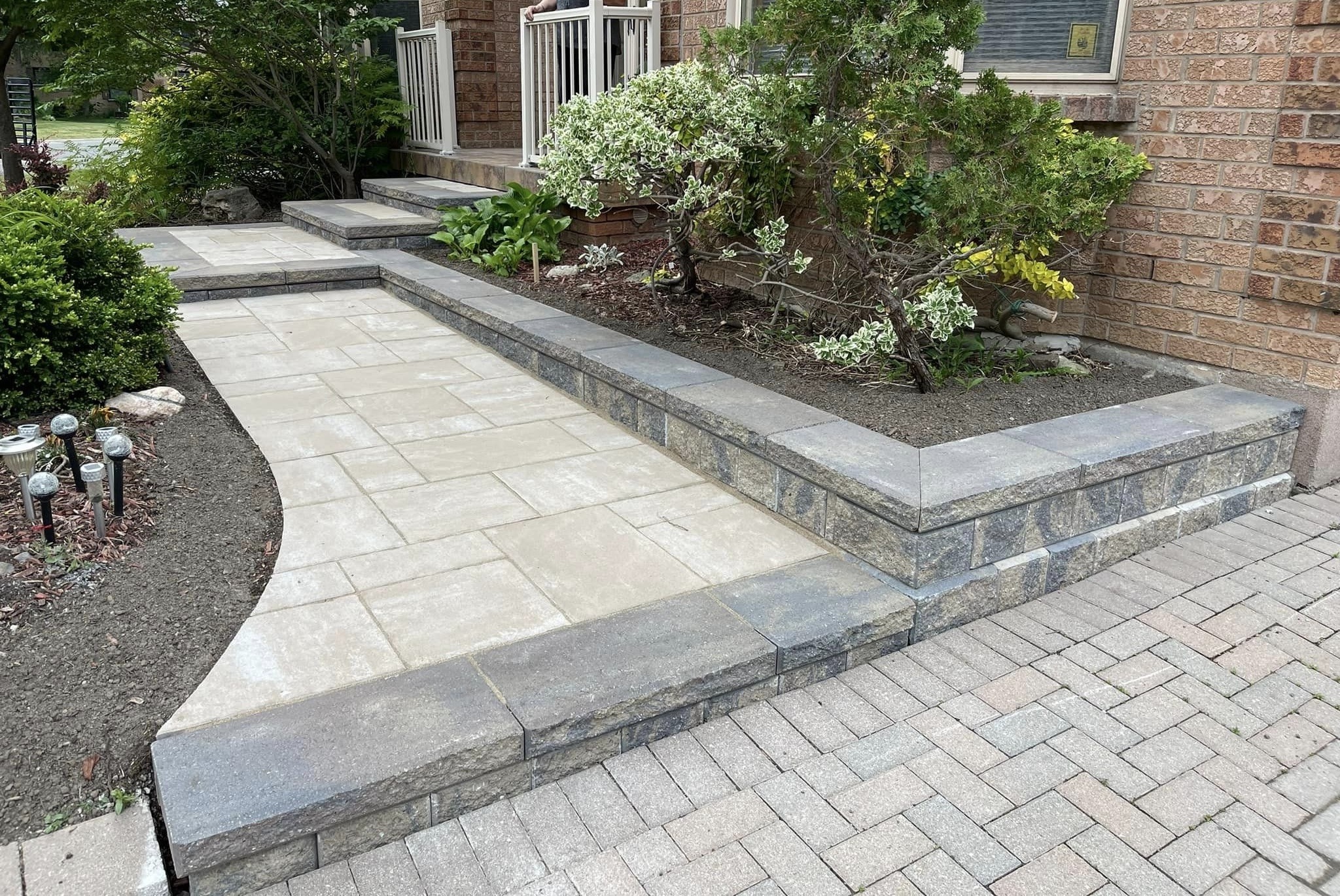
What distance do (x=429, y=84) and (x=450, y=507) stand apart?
→ 24.3 ft

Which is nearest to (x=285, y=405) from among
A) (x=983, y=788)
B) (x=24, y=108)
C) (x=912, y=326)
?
(x=912, y=326)

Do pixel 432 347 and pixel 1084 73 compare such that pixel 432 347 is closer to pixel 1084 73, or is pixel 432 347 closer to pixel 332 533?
pixel 332 533

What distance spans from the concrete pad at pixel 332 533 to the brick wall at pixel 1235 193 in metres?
3.21

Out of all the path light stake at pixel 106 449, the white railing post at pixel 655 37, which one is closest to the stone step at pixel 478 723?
the path light stake at pixel 106 449

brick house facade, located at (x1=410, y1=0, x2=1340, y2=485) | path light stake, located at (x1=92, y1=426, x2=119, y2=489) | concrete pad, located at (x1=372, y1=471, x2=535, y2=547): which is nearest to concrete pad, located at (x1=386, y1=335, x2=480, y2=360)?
concrete pad, located at (x1=372, y1=471, x2=535, y2=547)

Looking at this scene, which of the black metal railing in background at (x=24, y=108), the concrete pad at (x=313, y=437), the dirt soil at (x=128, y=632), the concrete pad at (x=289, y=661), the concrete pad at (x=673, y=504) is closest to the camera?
the dirt soil at (x=128, y=632)

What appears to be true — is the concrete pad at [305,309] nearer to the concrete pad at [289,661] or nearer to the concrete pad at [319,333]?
the concrete pad at [319,333]

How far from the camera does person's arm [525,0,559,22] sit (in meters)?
7.64

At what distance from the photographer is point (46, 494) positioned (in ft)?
9.08

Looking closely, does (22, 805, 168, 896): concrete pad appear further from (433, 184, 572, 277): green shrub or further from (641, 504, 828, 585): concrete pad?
(433, 184, 572, 277): green shrub

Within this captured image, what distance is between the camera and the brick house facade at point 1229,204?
3.63m

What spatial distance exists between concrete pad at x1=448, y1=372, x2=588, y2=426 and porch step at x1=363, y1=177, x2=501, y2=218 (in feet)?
11.1

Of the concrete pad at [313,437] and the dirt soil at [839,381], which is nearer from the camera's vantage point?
the dirt soil at [839,381]

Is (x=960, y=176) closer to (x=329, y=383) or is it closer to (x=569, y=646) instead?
(x=569, y=646)
